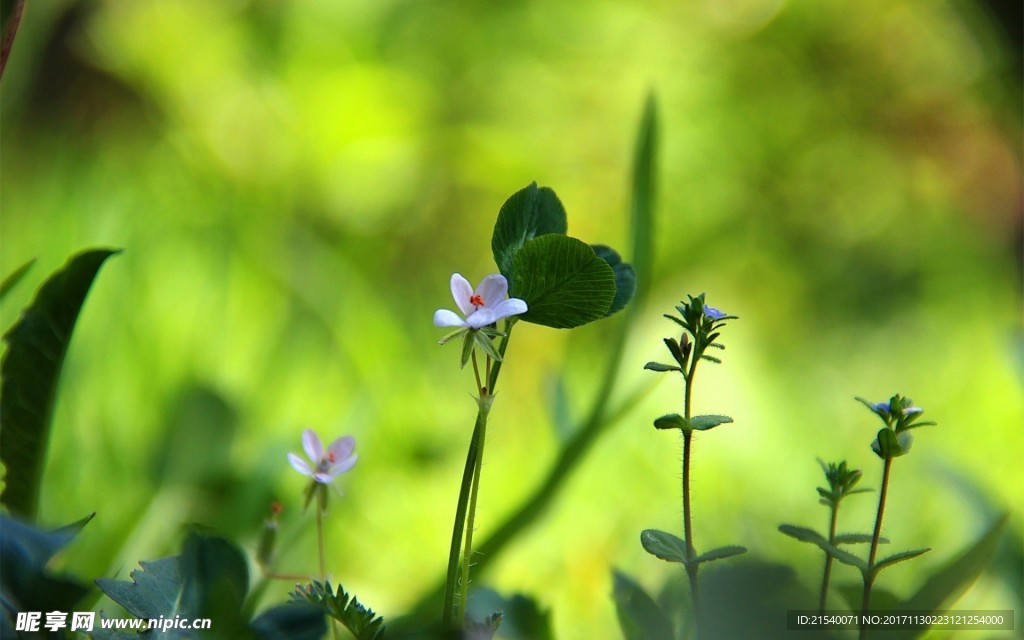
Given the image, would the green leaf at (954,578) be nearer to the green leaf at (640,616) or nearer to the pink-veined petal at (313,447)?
the green leaf at (640,616)

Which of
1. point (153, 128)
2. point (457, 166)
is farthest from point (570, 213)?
point (153, 128)

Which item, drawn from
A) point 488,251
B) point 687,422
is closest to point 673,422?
point 687,422

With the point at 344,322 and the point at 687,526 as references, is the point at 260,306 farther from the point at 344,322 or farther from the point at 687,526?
the point at 687,526

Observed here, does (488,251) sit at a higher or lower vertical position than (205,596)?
higher

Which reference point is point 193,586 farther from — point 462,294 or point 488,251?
point 488,251

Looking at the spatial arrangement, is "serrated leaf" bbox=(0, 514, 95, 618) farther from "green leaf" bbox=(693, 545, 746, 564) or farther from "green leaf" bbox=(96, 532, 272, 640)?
"green leaf" bbox=(693, 545, 746, 564)

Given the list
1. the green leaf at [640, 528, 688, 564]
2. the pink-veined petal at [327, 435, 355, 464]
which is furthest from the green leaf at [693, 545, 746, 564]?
the pink-veined petal at [327, 435, 355, 464]
